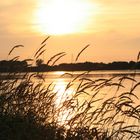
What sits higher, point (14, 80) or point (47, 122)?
point (14, 80)

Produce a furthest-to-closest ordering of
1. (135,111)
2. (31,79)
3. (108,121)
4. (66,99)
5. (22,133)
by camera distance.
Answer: (31,79) < (66,99) < (108,121) < (135,111) < (22,133)

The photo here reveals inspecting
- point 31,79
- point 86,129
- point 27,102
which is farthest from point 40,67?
point 86,129

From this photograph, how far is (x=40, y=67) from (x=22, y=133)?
11.2 feet

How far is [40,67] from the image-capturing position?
10.9 m

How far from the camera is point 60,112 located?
9.52 metres

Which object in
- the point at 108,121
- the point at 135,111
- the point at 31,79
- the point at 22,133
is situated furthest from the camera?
the point at 31,79

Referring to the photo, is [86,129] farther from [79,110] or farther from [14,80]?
[14,80]

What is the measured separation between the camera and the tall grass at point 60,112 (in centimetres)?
801

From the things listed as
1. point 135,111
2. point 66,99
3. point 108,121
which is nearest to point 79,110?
point 66,99

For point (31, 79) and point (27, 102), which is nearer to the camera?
point (27, 102)

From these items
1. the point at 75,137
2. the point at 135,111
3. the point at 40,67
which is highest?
the point at 40,67

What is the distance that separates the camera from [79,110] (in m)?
9.73

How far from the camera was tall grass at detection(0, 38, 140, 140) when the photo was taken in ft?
26.3

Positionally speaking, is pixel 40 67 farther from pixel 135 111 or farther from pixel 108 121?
pixel 135 111
